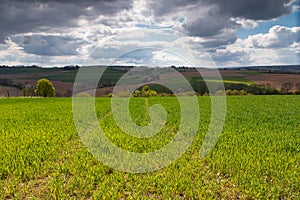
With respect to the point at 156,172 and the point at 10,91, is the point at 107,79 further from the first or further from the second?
the point at 10,91

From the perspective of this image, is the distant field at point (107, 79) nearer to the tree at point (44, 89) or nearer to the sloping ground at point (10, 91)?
the sloping ground at point (10, 91)

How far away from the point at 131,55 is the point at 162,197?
20.8 ft

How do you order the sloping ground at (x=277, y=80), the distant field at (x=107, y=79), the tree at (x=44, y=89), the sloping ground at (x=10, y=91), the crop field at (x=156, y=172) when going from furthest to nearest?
the sloping ground at (x=10, y=91)
the tree at (x=44, y=89)
the sloping ground at (x=277, y=80)
the distant field at (x=107, y=79)
the crop field at (x=156, y=172)

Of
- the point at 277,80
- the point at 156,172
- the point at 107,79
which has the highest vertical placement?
the point at 107,79

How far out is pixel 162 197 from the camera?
6629 millimetres

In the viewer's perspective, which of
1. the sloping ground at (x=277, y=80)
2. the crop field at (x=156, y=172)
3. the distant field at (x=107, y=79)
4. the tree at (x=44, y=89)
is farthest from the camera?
the tree at (x=44, y=89)

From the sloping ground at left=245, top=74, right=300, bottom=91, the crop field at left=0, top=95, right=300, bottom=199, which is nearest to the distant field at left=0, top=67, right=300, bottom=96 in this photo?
the sloping ground at left=245, top=74, right=300, bottom=91

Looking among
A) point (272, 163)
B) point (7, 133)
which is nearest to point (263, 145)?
point (272, 163)

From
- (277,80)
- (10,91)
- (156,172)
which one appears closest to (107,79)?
(156,172)

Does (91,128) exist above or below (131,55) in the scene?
below

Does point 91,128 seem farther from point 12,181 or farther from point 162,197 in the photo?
point 162,197

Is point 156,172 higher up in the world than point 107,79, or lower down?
lower down

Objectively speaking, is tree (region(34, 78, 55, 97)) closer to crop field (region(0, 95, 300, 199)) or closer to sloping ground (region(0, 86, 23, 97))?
sloping ground (region(0, 86, 23, 97))

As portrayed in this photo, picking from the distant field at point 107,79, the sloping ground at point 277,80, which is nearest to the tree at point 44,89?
Answer: the distant field at point 107,79
